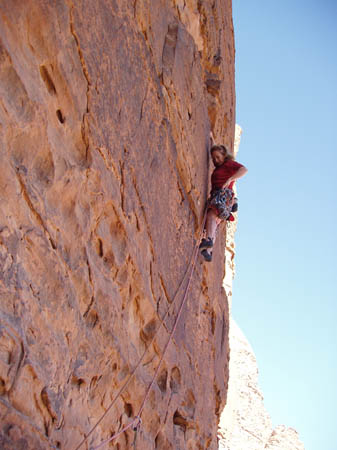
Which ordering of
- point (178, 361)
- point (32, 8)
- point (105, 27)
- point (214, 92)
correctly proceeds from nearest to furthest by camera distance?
1. point (32, 8)
2. point (105, 27)
3. point (178, 361)
4. point (214, 92)

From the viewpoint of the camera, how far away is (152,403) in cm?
Answer: 499

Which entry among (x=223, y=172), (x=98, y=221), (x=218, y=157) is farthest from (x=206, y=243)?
(x=98, y=221)

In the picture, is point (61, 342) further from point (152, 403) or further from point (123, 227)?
point (152, 403)

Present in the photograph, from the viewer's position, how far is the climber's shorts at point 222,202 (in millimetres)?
6828

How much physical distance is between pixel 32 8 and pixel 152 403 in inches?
141

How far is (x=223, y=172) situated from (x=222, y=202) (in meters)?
0.44

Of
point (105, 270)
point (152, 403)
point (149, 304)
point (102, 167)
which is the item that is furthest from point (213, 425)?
point (102, 167)

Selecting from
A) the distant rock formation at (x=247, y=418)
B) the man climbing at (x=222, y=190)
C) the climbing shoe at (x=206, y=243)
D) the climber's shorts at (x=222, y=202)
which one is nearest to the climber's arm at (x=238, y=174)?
the man climbing at (x=222, y=190)

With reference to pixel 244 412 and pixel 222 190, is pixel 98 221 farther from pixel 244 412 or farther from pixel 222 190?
pixel 244 412

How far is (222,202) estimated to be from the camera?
6.88 meters

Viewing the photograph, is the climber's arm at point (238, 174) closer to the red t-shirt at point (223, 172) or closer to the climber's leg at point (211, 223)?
the red t-shirt at point (223, 172)

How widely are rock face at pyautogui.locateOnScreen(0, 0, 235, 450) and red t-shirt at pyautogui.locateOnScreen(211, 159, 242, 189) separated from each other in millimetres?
351

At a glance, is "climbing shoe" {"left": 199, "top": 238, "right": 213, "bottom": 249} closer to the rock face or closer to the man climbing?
the rock face

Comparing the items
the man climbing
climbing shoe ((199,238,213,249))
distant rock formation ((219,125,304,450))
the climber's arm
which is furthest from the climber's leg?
distant rock formation ((219,125,304,450))
